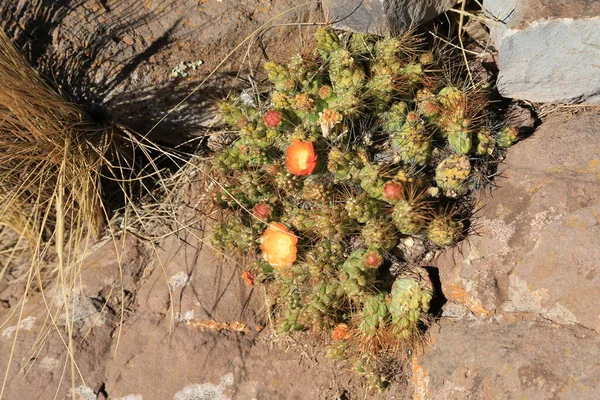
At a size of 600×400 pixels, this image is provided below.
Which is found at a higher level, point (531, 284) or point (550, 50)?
point (550, 50)

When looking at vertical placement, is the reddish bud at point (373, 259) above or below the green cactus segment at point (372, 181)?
below

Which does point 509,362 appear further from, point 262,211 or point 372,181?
point 262,211

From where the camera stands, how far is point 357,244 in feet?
9.09

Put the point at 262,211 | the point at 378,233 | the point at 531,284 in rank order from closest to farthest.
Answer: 1. the point at 531,284
2. the point at 378,233
3. the point at 262,211

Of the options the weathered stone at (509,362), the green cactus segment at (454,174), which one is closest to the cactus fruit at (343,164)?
the green cactus segment at (454,174)

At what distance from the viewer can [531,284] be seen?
2.39 metres

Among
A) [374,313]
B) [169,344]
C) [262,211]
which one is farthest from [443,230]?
[169,344]

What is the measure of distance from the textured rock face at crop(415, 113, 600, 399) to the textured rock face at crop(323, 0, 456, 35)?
0.93 meters

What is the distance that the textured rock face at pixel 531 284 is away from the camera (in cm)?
220

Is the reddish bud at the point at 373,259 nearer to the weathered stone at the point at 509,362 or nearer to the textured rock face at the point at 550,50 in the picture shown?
the weathered stone at the point at 509,362

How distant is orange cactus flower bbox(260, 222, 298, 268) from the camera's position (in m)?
2.60

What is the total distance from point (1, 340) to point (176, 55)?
2.10m

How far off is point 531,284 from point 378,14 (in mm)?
1592

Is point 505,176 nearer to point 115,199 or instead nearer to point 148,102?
point 148,102
